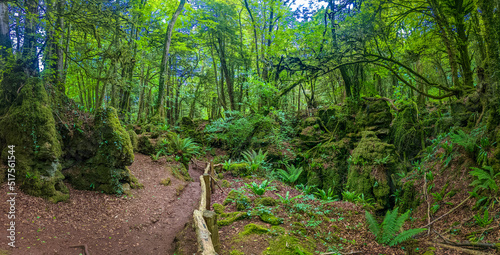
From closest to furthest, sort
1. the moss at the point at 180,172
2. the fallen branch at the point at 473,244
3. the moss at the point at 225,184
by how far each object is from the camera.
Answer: the fallen branch at the point at 473,244, the moss at the point at 225,184, the moss at the point at 180,172

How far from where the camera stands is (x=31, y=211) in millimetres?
4797

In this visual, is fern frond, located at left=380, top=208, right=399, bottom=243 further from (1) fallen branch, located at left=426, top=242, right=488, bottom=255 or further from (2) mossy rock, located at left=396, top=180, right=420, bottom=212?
(2) mossy rock, located at left=396, top=180, right=420, bottom=212

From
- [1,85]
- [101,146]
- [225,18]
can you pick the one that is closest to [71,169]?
[101,146]

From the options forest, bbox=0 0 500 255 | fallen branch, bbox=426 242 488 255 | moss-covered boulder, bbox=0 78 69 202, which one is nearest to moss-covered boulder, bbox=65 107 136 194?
forest, bbox=0 0 500 255

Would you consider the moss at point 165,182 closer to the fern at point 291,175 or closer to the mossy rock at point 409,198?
the fern at point 291,175

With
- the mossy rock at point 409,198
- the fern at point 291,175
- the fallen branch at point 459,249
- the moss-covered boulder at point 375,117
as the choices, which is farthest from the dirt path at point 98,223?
the moss-covered boulder at point 375,117

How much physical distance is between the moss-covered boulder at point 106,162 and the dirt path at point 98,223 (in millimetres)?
333

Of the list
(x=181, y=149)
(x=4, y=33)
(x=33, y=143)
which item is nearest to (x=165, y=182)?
(x=181, y=149)

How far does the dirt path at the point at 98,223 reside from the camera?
4.34 meters

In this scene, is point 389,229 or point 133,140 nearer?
point 389,229

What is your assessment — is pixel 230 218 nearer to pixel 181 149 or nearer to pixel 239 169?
pixel 239 169

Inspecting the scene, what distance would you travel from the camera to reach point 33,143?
552 cm

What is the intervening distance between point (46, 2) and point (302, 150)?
11459 mm

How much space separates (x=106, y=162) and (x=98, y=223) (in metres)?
2.05
